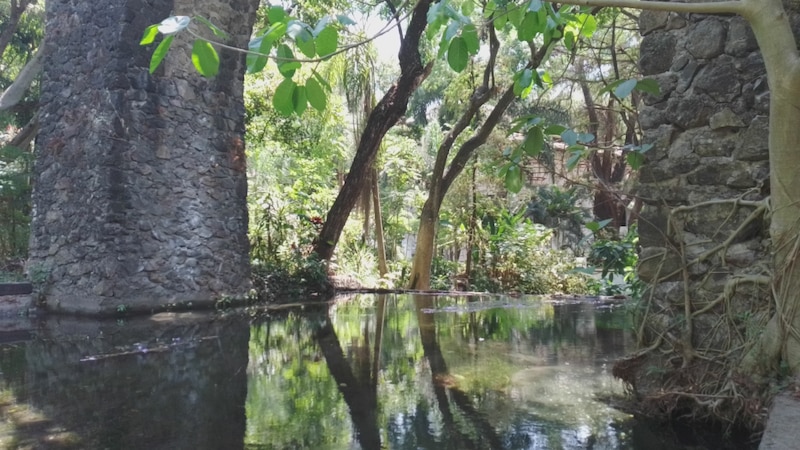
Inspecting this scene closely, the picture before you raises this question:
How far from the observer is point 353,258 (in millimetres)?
12539

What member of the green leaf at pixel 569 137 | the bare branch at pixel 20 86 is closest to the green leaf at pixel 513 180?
the green leaf at pixel 569 137

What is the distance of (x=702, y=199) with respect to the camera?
9.27ft

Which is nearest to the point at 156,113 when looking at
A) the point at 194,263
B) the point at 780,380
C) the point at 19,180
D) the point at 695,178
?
the point at 194,263

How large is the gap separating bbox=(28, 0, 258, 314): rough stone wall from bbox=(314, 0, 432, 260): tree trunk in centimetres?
250

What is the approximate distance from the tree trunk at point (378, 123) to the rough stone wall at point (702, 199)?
6.61m

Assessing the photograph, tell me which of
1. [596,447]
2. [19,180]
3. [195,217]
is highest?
[19,180]

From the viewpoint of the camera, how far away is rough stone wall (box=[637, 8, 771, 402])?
261 cm

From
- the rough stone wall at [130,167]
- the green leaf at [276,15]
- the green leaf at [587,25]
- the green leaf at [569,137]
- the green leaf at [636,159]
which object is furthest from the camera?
the rough stone wall at [130,167]

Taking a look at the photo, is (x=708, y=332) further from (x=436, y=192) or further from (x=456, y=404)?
(x=436, y=192)

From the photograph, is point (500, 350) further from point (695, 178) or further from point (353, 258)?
point (353, 258)

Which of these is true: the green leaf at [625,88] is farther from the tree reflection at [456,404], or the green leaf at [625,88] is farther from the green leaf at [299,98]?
the tree reflection at [456,404]

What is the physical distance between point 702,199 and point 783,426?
120cm

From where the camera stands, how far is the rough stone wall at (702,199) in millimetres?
2605

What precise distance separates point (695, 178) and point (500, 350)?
1.92m
